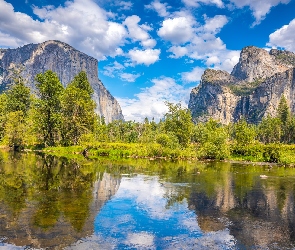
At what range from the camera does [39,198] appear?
63.0 ft

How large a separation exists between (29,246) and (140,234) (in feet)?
14.6

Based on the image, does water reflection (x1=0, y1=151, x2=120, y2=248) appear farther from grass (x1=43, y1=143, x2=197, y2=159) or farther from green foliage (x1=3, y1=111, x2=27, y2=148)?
green foliage (x1=3, y1=111, x2=27, y2=148)

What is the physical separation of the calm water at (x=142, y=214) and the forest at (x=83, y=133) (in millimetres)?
31082

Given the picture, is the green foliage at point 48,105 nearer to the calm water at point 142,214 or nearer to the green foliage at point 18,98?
the green foliage at point 18,98

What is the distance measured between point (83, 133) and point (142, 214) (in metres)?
59.4

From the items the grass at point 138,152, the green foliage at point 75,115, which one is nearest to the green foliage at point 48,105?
the green foliage at point 75,115

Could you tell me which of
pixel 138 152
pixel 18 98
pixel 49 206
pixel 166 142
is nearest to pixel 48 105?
pixel 18 98

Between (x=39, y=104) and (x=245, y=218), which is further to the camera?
(x=39, y=104)

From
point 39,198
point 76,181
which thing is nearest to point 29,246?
point 39,198

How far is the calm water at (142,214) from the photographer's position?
12414 millimetres

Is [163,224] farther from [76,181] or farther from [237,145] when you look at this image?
[237,145]

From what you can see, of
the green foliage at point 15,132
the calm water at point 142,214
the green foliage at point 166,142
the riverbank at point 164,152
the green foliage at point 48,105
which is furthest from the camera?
the green foliage at point 48,105

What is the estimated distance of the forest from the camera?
58.2 meters

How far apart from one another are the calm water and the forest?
102 feet
